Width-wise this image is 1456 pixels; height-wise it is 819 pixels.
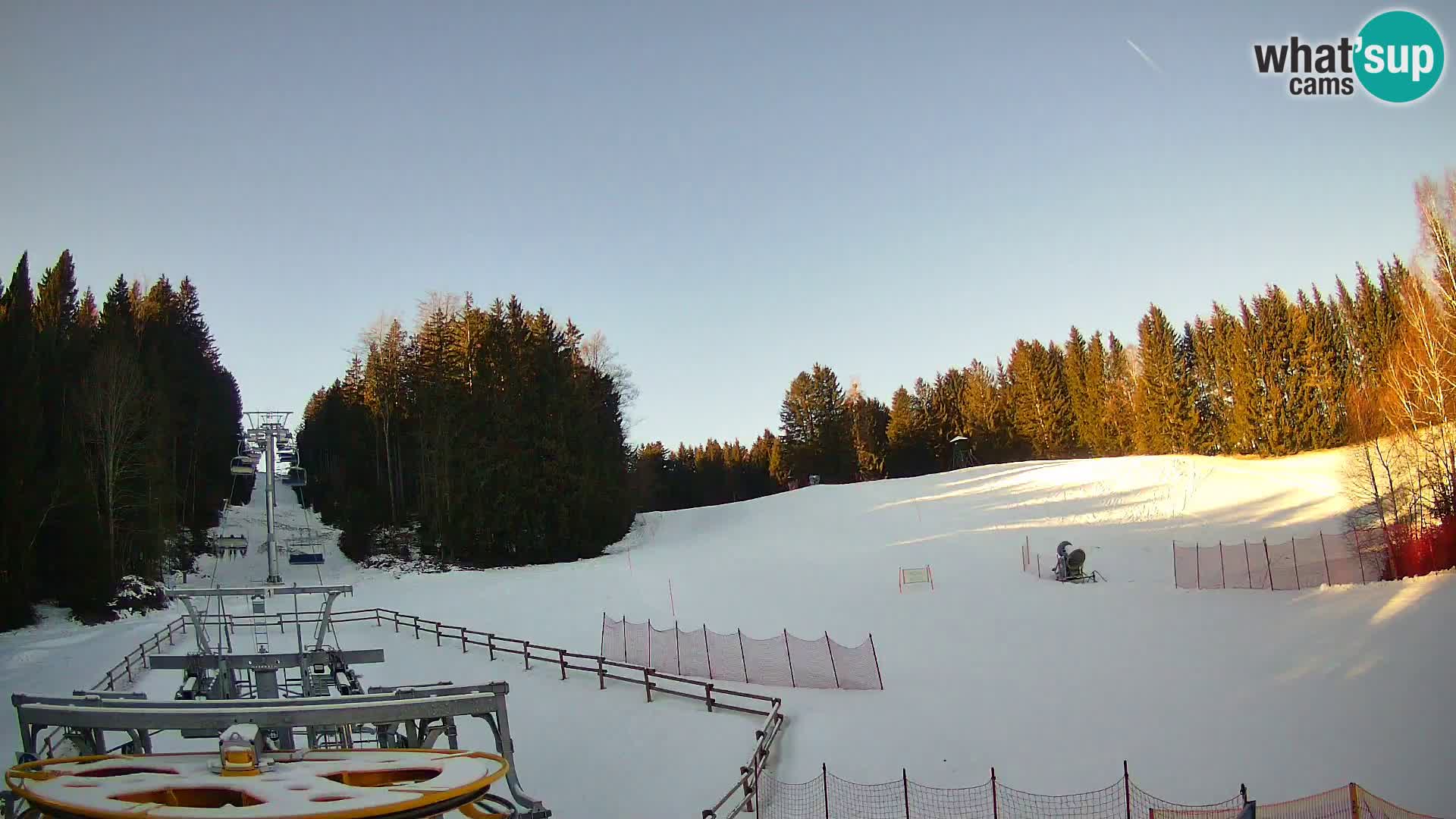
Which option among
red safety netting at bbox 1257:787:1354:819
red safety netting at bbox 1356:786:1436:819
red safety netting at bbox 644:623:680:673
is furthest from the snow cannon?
red safety netting at bbox 1257:787:1354:819

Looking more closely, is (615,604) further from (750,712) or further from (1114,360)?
(1114,360)

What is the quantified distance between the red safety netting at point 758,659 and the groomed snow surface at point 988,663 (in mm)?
739

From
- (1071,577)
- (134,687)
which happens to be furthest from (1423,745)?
(134,687)

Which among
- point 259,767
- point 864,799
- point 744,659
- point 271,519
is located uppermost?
point 271,519

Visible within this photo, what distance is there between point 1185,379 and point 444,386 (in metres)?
59.6

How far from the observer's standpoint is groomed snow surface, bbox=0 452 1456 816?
13.7m

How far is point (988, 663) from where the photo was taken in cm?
2061

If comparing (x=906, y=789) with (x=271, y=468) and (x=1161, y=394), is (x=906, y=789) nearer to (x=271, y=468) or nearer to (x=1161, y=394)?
(x=271, y=468)

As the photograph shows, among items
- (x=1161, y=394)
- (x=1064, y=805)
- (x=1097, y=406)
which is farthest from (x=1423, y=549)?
(x=1097, y=406)

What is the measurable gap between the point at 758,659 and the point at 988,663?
19.0 feet

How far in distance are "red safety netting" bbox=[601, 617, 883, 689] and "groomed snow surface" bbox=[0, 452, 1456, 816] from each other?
2.42ft

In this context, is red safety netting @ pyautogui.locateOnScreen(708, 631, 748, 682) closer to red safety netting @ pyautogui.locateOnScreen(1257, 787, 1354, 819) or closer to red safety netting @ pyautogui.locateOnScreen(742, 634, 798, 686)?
red safety netting @ pyautogui.locateOnScreen(742, 634, 798, 686)

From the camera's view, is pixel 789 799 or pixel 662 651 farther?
pixel 662 651

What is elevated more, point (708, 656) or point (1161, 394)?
point (1161, 394)
